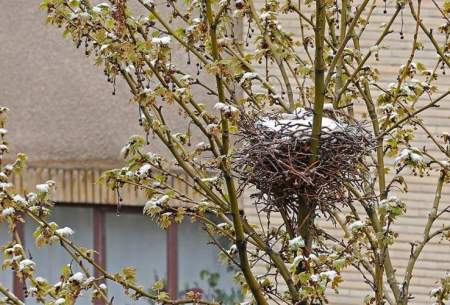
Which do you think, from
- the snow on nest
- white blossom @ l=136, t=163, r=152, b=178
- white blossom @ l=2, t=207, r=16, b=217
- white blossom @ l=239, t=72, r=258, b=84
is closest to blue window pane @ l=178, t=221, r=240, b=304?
white blossom @ l=239, t=72, r=258, b=84

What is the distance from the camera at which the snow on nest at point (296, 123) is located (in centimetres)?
602

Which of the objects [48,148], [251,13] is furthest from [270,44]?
[48,148]

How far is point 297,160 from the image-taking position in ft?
19.4

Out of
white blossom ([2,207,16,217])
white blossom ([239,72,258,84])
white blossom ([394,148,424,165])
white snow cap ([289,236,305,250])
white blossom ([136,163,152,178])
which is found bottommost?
white snow cap ([289,236,305,250])

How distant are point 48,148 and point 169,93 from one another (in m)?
5.29

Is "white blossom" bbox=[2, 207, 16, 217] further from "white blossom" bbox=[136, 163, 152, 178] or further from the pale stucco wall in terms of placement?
the pale stucco wall

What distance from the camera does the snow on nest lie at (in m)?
6.02

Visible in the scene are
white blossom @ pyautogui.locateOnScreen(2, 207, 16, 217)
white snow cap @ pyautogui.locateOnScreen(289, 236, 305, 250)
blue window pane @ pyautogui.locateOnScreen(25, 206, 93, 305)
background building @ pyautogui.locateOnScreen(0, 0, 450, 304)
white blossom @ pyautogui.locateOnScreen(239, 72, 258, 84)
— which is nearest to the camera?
white snow cap @ pyautogui.locateOnScreen(289, 236, 305, 250)

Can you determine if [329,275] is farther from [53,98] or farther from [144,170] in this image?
[53,98]

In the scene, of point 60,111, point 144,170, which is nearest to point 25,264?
point 144,170

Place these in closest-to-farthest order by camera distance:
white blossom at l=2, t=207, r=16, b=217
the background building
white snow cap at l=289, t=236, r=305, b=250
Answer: white snow cap at l=289, t=236, r=305, b=250 → white blossom at l=2, t=207, r=16, b=217 → the background building

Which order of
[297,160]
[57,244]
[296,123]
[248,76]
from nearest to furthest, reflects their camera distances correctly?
[297,160] < [296,123] < [248,76] < [57,244]

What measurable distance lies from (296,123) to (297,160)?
21 cm

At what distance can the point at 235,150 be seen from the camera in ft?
20.8
